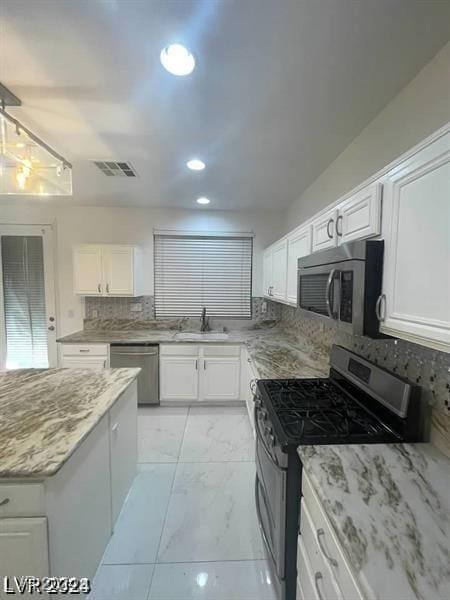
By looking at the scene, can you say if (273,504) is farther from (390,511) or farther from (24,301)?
(24,301)

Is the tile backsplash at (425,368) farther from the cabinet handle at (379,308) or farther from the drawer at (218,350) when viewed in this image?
the drawer at (218,350)

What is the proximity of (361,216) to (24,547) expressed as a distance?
203 centimetres

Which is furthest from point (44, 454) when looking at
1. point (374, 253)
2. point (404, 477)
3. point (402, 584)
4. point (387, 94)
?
point (387, 94)

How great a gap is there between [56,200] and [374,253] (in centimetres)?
395

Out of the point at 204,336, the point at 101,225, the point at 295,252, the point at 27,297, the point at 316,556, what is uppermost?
the point at 101,225

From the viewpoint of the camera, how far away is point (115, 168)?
265 centimetres

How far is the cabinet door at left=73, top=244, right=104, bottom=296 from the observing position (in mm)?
3623

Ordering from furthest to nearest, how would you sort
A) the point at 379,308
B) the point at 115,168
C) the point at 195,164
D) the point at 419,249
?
the point at 115,168
the point at 195,164
the point at 379,308
the point at 419,249

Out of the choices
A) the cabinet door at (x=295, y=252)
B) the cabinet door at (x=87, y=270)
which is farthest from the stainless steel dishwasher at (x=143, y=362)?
the cabinet door at (x=295, y=252)

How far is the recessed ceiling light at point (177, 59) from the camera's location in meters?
1.28

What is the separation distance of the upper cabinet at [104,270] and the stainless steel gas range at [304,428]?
261 cm

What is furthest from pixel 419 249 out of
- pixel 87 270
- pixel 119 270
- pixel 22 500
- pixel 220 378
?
pixel 87 270

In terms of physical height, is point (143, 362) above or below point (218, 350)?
below

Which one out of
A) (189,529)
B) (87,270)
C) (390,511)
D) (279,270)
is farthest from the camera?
(87,270)
